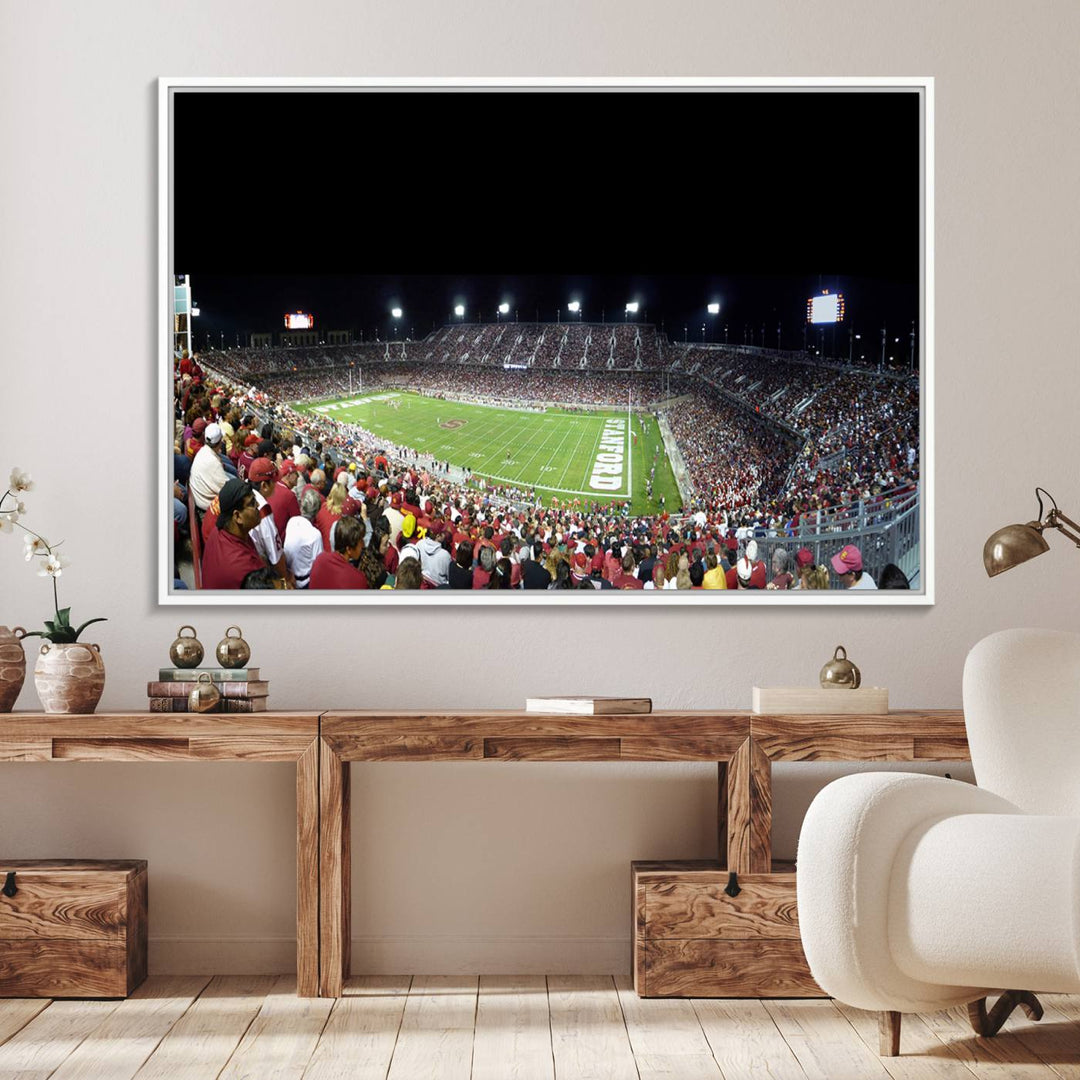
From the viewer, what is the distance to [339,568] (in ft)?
11.4

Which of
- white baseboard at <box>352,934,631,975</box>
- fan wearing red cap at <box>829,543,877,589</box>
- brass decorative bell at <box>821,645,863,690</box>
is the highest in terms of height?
fan wearing red cap at <box>829,543,877,589</box>

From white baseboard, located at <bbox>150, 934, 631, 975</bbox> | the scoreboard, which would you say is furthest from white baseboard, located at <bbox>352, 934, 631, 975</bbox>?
the scoreboard

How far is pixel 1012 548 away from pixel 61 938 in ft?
7.89

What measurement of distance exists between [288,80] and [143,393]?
0.95m

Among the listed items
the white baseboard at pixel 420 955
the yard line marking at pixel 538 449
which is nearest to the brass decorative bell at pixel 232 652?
the white baseboard at pixel 420 955

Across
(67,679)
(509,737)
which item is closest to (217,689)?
(67,679)

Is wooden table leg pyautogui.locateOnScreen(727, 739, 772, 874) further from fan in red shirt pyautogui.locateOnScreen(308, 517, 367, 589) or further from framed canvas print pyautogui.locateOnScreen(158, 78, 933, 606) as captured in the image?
fan in red shirt pyautogui.locateOnScreen(308, 517, 367, 589)

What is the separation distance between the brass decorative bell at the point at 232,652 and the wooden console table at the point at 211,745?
17cm

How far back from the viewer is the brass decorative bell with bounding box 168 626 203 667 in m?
3.20

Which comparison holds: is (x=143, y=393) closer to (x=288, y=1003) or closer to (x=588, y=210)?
(x=588, y=210)

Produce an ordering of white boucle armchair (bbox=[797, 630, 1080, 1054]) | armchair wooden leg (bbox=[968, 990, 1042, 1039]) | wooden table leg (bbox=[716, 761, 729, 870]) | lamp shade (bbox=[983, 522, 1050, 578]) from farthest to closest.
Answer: wooden table leg (bbox=[716, 761, 729, 870])
lamp shade (bbox=[983, 522, 1050, 578])
armchair wooden leg (bbox=[968, 990, 1042, 1039])
white boucle armchair (bbox=[797, 630, 1080, 1054])

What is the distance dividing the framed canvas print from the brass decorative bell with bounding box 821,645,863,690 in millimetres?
328

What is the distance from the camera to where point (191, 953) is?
11.1 ft

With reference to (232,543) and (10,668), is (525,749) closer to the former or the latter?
(232,543)
